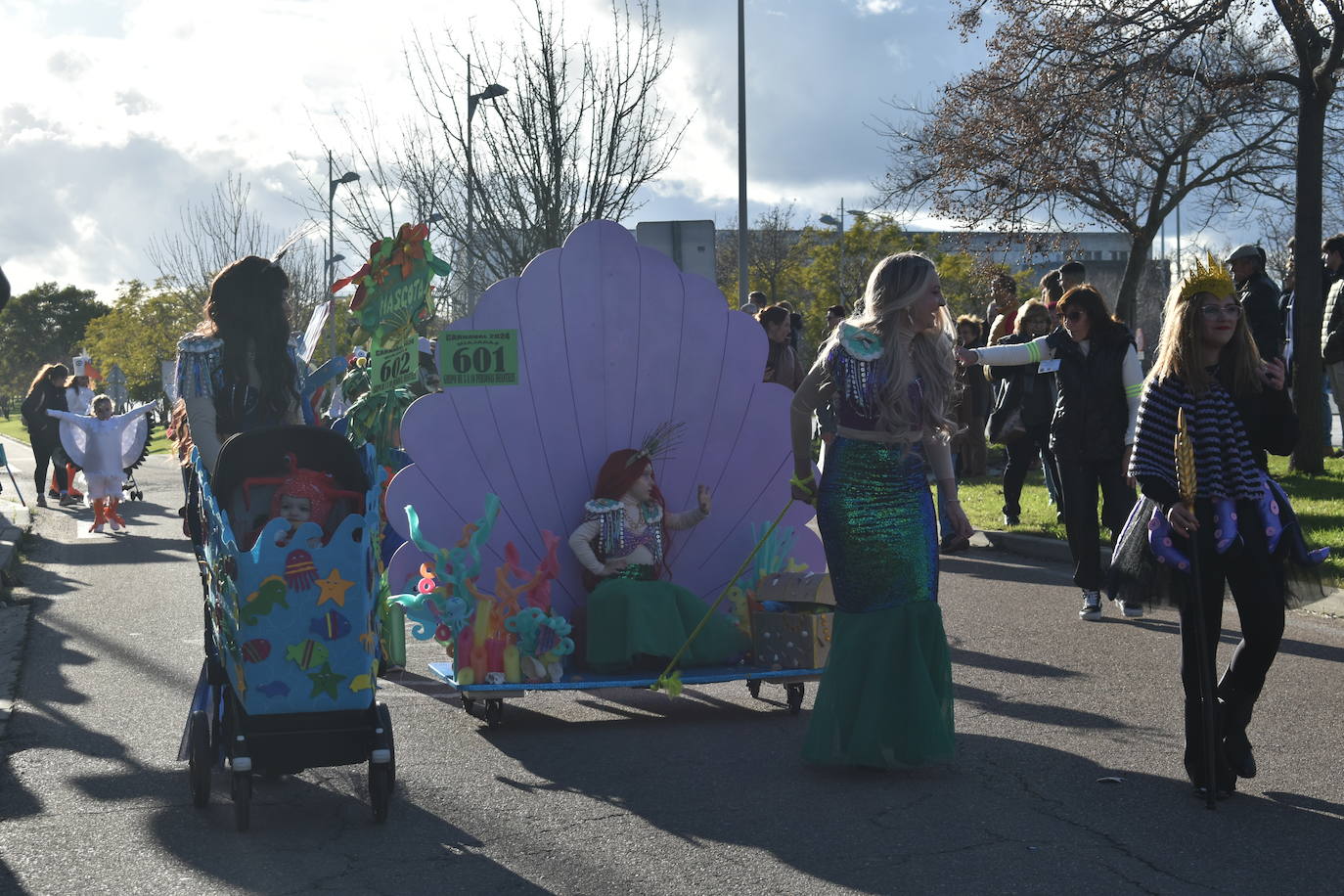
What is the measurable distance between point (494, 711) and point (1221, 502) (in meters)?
3.12

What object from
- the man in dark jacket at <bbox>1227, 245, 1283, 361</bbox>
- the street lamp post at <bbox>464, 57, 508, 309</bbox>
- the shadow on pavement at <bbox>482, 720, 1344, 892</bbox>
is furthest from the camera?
the street lamp post at <bbox>464, 57, 508, 309</bbox>

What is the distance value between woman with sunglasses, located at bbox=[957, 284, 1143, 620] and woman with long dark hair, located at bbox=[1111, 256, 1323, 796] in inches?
146

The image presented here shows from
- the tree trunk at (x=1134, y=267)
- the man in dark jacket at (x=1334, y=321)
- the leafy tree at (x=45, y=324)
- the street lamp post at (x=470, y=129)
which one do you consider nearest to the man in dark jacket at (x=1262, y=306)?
the man in dark jacket at (x=1334, y=321)

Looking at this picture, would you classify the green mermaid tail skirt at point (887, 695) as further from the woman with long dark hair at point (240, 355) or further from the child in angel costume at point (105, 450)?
the child in angel costume at point (105, 450)

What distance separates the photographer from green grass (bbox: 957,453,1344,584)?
36.9 feet

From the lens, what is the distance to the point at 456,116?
23.1m

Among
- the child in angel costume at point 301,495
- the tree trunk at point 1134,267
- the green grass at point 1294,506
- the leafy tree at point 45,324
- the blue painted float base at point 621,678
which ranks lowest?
the blue painted float base at point 621,678

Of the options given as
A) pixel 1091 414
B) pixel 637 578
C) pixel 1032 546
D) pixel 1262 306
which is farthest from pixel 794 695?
pixel 1262 306

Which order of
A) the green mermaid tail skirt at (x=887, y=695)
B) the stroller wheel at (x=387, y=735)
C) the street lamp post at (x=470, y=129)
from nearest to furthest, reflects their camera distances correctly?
the stroller wheel at (x=387, y=735) → the green mermaid tail skirt at (x=887, y=695) → the street lamp post at (x=470, y=129)

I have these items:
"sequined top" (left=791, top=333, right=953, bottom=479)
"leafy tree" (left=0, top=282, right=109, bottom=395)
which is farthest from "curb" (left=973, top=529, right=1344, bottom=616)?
"leafy tree" (left=0, top=282, right=109, bottom=395)

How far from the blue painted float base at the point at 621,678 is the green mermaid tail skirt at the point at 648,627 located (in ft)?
0.24

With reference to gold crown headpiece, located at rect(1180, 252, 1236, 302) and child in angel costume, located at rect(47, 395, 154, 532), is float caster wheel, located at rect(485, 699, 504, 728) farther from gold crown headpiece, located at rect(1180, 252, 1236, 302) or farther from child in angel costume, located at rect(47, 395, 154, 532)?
child in angel costume, located at rect(47, 395, 154, 532)

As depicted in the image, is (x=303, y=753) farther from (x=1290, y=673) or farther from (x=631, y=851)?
(x=1290, y=673)

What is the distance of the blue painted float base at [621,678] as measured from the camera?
6592 millimetres
